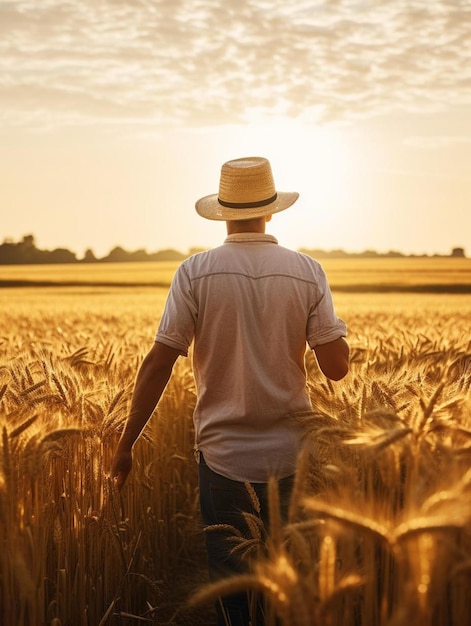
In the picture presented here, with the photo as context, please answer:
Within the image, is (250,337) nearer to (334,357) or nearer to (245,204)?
(334,357)

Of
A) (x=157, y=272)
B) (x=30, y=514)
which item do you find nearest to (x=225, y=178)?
(x=30, y=514)

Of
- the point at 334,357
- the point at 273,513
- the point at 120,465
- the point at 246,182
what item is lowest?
the point at 120,465

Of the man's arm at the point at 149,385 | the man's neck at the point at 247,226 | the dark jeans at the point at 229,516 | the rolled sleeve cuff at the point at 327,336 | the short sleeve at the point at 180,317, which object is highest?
the man's neck at the point at 247,226

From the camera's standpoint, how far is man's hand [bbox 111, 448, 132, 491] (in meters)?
2.89

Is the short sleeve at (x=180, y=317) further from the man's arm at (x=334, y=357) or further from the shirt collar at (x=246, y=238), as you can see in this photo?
the man's arm at (x=334, y=357)

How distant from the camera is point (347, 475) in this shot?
1.91 meters

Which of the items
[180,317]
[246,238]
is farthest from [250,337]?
[246,238]

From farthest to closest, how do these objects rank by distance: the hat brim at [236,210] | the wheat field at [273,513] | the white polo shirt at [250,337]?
the hat brim at [236,210] < the white polo shirt at [250,337] < the wheat field at [273,513]

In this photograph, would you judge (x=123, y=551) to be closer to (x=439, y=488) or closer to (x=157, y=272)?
(x=439, y=488)

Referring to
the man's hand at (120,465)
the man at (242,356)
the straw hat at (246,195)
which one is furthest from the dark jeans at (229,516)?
the straw hat at (246,195)

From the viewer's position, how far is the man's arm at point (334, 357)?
9.33 feet

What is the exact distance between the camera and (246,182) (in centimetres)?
294

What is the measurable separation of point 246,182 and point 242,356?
664 mm

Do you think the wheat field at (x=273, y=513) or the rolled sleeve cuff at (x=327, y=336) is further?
the rolled sleeve cuff at (x=327, y=336)
